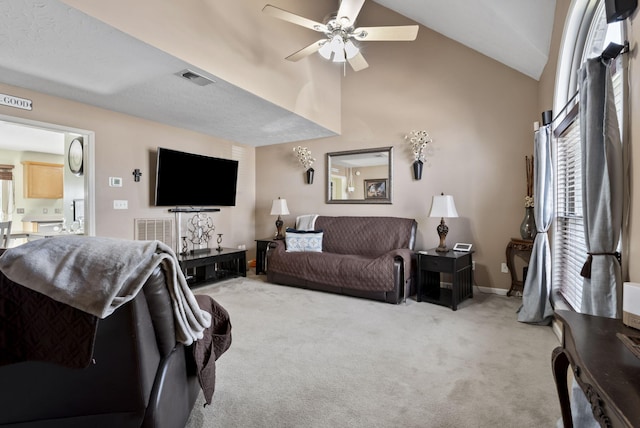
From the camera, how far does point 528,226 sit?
357 cm

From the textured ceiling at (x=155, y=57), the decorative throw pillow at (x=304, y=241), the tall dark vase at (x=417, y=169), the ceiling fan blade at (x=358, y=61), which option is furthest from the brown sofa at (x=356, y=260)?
the ceiling fan blade at (x=358, y=61)

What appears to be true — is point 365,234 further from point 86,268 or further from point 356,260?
point 86,268

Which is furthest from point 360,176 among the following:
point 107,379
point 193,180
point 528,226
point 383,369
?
point 107,379

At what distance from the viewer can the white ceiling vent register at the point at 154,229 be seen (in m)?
4.32

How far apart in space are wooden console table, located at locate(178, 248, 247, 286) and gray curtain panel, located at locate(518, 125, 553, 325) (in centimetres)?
376

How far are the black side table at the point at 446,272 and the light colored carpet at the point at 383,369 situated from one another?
19 centimetres

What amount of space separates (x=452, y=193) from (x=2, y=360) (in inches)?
171

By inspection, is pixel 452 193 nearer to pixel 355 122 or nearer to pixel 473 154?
pixel 473 154

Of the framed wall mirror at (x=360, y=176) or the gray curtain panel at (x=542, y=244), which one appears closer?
the gray curtain panel at (x=542, y=244)

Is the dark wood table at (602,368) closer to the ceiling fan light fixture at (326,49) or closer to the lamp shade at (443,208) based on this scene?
the lamp shade at (443,208)

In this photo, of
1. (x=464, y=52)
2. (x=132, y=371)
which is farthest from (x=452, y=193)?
(x=132, y=371)

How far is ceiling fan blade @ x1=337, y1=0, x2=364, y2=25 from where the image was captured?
2514 mm

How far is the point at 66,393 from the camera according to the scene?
1.10 meters

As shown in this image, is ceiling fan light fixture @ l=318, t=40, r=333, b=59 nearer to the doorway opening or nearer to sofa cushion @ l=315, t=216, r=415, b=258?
sofa cushion @ l=315, t=216, r=415, b=258
